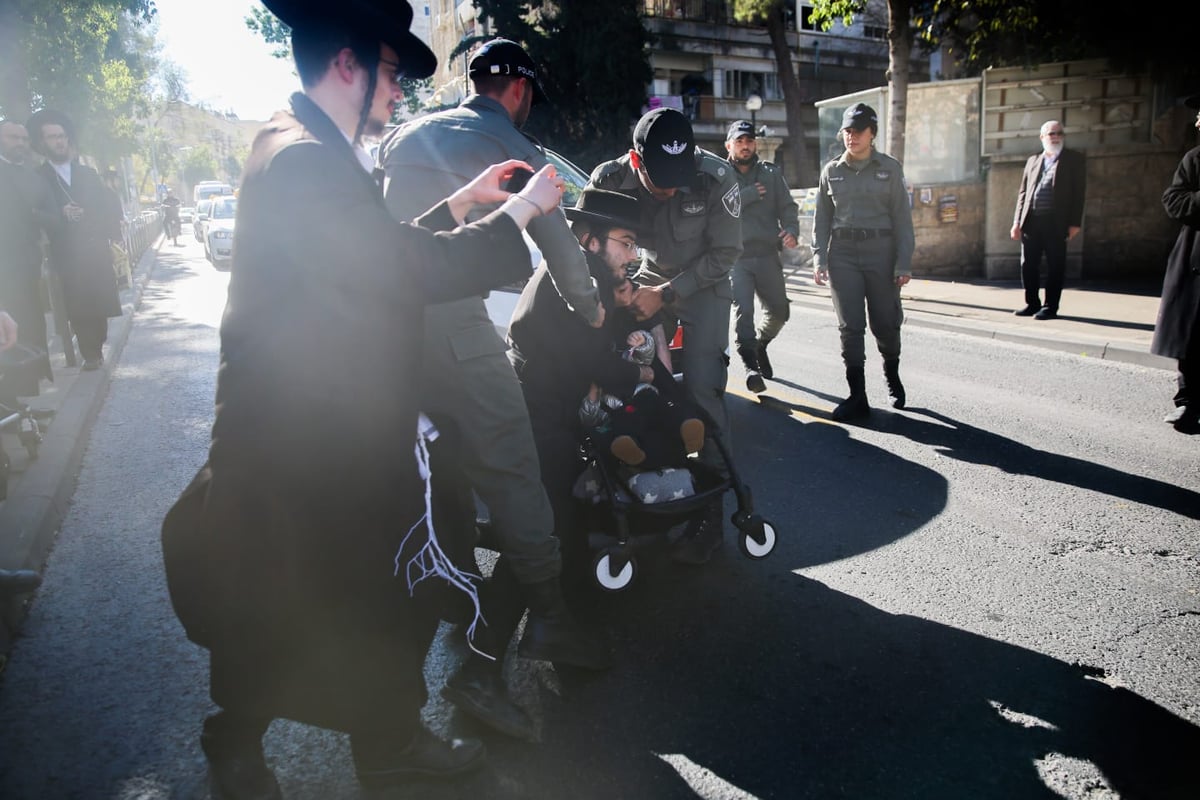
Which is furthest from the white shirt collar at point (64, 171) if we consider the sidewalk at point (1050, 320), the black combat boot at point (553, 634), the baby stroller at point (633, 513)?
the sidewalk at point (1050, 320)

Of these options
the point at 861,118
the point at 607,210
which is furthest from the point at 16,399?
the point at 861,118

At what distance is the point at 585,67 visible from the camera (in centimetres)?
2808

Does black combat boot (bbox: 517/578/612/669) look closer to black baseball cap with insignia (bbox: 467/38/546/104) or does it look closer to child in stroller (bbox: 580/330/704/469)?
child in stroller (bbox: 580/330/704/469)

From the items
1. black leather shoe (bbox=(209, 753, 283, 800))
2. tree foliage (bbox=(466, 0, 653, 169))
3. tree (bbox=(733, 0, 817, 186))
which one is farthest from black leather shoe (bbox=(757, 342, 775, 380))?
tree (bbox=(733, 0, 817, 186))

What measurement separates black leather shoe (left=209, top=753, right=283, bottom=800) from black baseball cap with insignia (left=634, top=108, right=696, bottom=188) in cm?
271

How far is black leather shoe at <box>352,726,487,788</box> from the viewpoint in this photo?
2389mm

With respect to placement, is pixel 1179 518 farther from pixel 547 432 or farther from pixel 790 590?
pixel 547 432

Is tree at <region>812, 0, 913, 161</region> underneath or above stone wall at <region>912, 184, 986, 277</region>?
above

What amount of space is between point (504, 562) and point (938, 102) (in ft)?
49.8

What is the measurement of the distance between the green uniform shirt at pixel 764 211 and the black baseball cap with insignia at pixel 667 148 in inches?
141

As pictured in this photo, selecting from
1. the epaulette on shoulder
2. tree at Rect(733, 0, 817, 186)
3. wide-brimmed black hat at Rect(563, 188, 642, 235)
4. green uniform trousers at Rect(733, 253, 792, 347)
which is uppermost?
tree at Rect(733, 0, 817, 186)

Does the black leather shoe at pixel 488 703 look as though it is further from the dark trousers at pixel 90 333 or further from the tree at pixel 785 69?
the tree at pixel 785 69

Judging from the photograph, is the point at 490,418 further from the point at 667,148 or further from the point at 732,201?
the point at 732,201

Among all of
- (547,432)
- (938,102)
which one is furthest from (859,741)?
(938,102)
